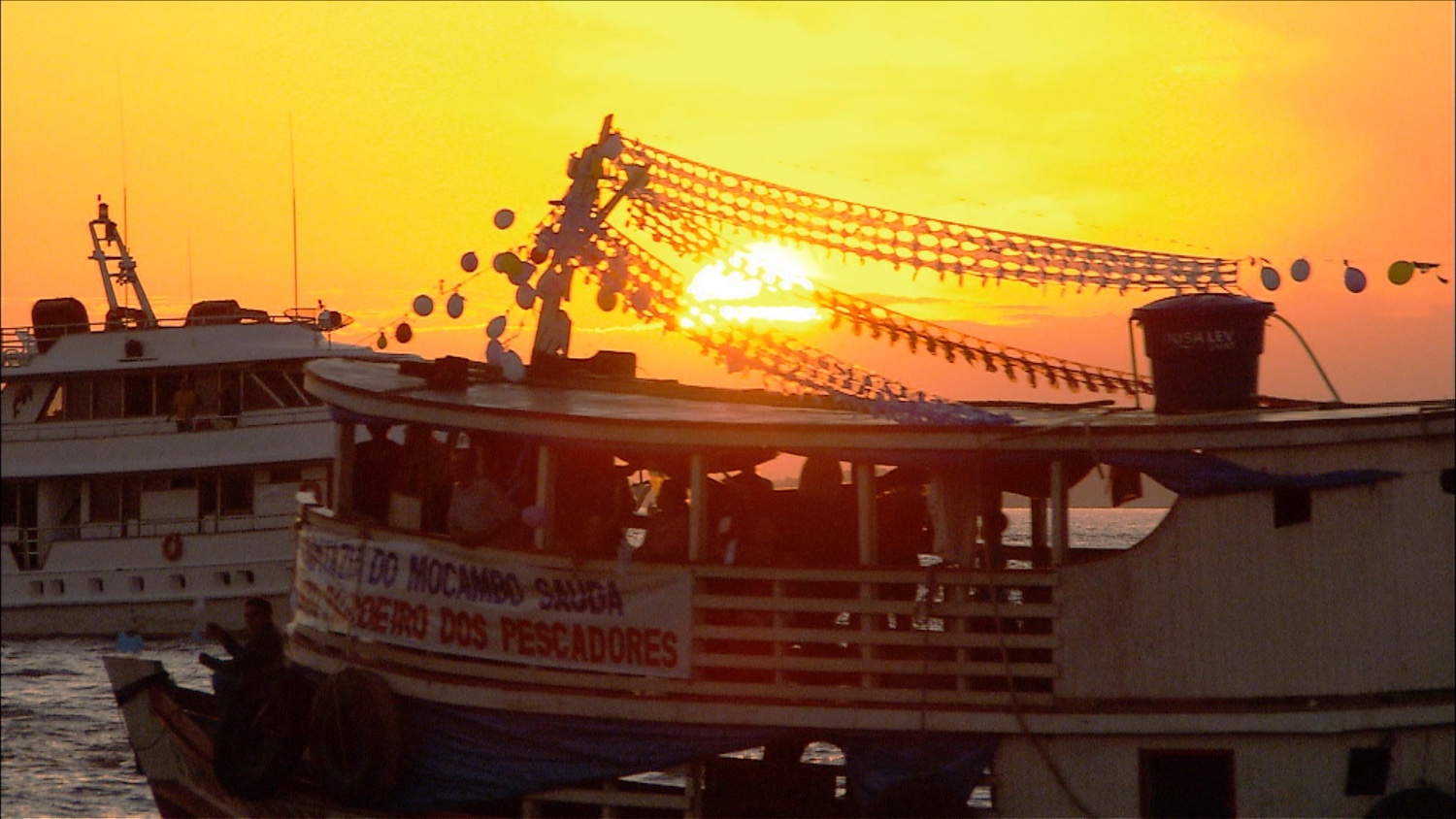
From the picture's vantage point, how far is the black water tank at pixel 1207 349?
512 inches

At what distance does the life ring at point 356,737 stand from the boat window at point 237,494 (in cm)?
2725

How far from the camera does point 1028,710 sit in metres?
12.0

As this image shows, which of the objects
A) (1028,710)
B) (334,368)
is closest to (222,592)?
(334,368)

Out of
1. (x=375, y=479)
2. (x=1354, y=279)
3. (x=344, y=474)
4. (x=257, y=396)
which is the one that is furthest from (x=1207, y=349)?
(x=257, y=396)

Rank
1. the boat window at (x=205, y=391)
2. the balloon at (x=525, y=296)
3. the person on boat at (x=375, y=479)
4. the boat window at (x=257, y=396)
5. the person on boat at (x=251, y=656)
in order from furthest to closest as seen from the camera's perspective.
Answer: the boat window at (x=257, y=396)
the boat window at (x=205, y=391)
the balloon at (x=525, y=296)
the person on boat at (x=375, y=479)
the person on boat at (x=251, y=656)

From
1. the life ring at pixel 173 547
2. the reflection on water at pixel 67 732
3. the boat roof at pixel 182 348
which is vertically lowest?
the reflection on water at pixel 67 732

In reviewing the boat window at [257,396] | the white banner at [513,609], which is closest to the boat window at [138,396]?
the boat window at [257,396]

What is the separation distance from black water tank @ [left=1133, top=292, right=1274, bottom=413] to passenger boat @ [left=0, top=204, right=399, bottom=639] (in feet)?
90.4

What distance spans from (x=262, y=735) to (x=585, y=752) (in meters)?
3.07

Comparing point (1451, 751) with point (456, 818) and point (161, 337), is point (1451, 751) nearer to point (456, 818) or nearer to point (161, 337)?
point (456, 818)

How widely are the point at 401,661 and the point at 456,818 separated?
4.04 feet

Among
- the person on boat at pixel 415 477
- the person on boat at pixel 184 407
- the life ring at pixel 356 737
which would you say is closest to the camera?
the life ring at pixel 356 737

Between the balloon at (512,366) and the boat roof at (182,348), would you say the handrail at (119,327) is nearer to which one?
the boat roof at (182,348)

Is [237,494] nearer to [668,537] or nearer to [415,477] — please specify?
[415,477]
